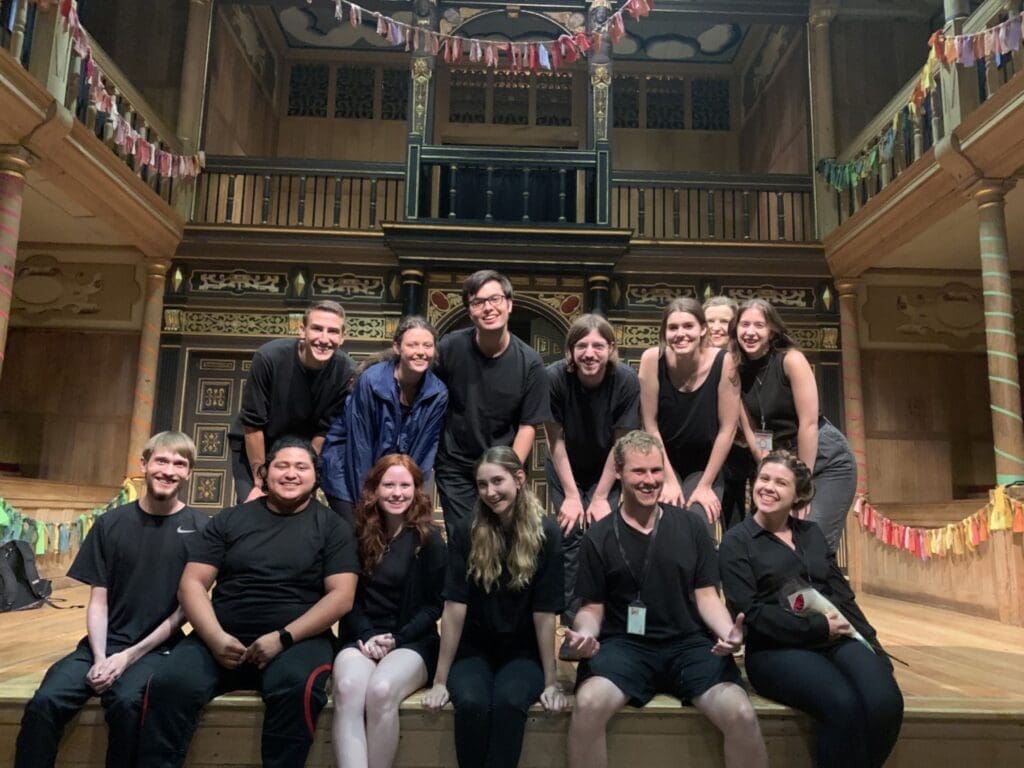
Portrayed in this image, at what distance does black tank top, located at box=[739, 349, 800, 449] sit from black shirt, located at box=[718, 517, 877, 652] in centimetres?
44

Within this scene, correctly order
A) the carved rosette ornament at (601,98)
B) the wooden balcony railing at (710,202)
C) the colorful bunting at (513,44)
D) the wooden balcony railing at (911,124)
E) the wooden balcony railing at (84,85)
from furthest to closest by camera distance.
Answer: the wooden balcony railing at (710,202) < the carved rosette ornament at (601,98) < the colorful bunting at (513,44) < the wooden balcony railing at (911,124) < the wooden balcony railing at (84,85)

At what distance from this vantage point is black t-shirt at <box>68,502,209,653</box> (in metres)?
2.45

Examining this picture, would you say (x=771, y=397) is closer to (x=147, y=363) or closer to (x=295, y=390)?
(x=295, y=390)

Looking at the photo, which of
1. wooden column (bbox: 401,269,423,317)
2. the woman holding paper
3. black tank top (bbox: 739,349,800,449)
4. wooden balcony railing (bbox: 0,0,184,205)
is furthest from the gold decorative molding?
the woman holding paper

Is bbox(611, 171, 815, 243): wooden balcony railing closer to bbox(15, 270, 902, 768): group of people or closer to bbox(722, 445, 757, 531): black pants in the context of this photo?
bbox(722, 445, 757, 531): black pants

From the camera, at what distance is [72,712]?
230 cm

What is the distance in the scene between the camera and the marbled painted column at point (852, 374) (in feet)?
24.9

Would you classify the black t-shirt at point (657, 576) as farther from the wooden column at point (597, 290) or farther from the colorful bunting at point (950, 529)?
the wooden column at point (597, 290)

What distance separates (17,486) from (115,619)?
13.2 feet

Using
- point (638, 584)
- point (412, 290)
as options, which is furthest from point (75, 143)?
point (638, 584)

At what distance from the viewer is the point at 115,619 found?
2.47m

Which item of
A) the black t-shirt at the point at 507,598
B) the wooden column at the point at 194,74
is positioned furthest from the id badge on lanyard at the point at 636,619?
the wooden column at the point at 194,74

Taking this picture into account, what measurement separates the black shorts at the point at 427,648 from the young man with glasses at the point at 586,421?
55cm

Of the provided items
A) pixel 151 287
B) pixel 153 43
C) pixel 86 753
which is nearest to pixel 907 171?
pixel 86 753
